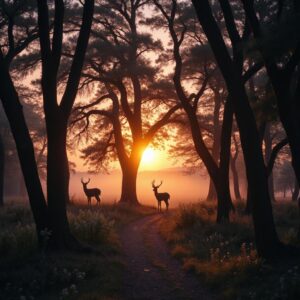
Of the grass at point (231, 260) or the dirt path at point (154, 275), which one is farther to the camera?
the dirt path at point (154, 275)

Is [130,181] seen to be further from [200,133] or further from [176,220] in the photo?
[176,220]

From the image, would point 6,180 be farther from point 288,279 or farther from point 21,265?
point 288,279

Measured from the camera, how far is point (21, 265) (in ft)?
31.4

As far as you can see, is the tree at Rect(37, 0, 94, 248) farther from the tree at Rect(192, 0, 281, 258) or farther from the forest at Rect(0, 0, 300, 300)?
the tree at Rect(192, 0, 281, 258)

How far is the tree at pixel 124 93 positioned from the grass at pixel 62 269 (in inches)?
515

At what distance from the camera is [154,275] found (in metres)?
9.91

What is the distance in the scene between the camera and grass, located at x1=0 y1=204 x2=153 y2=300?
8.06 metres

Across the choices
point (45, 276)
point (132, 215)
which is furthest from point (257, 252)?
point (132, 215)

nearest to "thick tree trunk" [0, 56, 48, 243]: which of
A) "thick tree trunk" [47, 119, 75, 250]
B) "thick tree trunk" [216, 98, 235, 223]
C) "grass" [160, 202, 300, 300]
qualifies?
"thick tree trunk" [47, 119, 75, 250]

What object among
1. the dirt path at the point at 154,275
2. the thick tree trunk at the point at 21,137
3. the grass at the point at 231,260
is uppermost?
the thick tree trunk at the point at 21,137

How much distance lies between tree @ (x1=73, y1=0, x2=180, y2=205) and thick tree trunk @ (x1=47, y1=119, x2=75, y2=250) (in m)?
13.0

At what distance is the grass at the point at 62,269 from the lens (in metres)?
8.06

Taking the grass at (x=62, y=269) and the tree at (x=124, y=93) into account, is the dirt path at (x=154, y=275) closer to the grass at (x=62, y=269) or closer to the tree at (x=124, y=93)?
the grass at (x=62, y=269)

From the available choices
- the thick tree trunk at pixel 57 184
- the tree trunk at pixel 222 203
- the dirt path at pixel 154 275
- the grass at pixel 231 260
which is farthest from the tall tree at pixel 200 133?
the thick tree trunk at pixel 57 184
